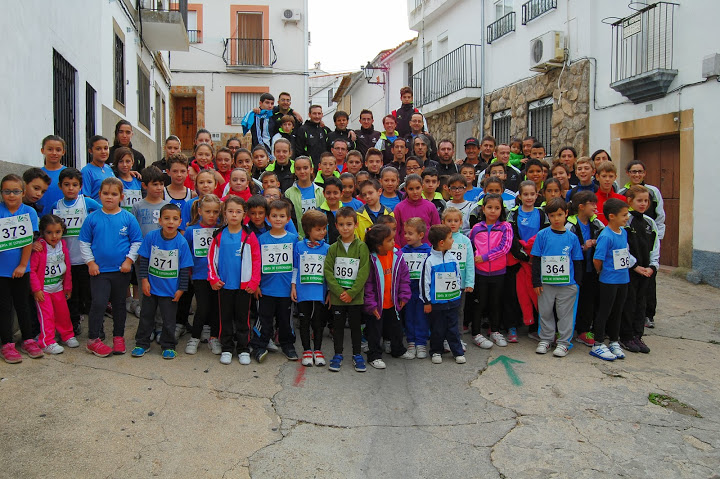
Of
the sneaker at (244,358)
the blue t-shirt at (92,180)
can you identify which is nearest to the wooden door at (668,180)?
the sneaker at (244,358)

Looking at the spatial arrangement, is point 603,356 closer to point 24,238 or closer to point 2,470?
point 2,470

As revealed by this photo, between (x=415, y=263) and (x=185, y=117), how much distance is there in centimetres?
2187

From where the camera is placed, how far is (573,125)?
11969mm

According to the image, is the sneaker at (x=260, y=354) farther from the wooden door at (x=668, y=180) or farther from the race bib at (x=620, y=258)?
the wooden door at (x=668, y=180)

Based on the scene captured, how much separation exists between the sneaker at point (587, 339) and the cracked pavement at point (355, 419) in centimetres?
36

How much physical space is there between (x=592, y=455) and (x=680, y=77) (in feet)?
26.1

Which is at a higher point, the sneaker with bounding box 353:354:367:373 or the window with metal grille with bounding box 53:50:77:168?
the window with metal grille with bounding box 53:50:77:168

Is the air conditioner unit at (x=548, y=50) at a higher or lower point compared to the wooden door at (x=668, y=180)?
higher

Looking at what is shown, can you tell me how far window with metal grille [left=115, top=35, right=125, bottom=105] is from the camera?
35.6 ft

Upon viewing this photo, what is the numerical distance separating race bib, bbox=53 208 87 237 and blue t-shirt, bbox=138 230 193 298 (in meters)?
0.67

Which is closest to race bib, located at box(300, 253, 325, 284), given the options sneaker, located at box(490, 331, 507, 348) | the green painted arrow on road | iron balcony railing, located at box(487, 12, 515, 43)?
the green painted arrow on road

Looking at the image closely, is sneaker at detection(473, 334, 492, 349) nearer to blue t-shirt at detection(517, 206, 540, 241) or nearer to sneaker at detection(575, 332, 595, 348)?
sneaker at detection(575, 332, 595, 348)

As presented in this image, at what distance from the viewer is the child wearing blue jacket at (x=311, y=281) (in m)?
5.23

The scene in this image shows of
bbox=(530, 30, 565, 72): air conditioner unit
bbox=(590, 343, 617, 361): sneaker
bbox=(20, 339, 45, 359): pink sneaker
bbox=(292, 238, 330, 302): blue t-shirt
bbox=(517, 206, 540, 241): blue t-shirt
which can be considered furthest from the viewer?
bbox=(530, 30, 565, 72): air conditioner unit
